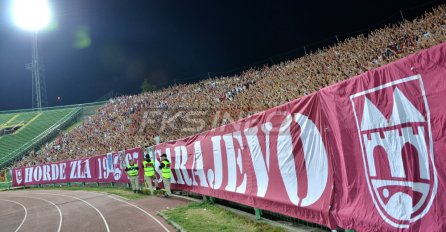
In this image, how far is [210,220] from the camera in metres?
10.2

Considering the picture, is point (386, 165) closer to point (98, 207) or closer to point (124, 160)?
point (98, 207)

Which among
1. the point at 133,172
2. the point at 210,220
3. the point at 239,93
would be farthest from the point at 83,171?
the point at 210,220

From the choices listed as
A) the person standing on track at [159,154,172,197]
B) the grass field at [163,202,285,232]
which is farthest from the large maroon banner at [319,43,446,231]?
the person standing on track at [159,154,172,197]

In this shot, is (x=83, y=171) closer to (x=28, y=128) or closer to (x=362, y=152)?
(x=362, y=152)

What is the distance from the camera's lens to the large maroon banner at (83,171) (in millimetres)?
22170

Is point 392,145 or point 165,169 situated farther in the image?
point 165,169

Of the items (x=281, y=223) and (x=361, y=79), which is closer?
(x=361, y=79)

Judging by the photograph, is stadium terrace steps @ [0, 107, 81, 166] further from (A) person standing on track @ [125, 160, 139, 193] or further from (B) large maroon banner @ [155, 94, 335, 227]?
(B) large maroon banner @ [155, 94, 335, 227]

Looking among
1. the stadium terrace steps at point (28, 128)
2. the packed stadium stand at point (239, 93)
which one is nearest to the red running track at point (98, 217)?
the packed stadium stand at point (239, 93)

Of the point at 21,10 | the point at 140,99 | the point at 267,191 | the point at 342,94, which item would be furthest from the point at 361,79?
the point at 21,10

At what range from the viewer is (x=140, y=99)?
4281 centimetres

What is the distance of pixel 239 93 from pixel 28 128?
38.9m

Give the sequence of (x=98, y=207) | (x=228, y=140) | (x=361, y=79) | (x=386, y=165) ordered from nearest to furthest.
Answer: (x=386, y=165) < (x=361, y=79) < (x=228, y=140) < (x=98, y=207)

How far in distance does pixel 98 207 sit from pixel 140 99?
2760 cm
